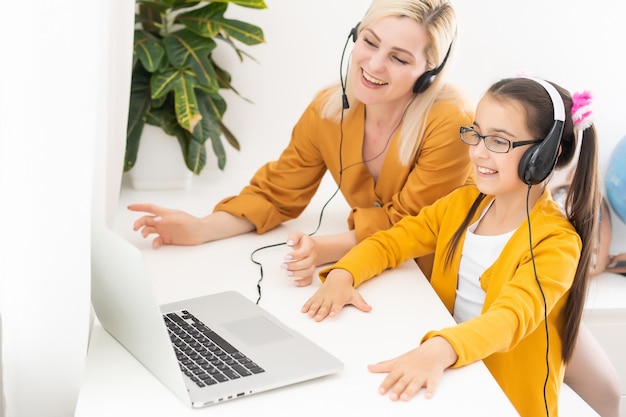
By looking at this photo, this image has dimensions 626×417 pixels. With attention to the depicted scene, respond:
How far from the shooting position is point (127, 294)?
3.17 ft

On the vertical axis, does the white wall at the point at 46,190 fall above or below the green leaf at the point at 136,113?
above

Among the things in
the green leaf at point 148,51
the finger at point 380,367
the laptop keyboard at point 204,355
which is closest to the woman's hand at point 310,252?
the laptop keyboard at point 204,355

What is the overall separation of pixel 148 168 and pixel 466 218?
1000 mm

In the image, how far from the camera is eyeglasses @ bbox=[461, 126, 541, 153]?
4.18 ft

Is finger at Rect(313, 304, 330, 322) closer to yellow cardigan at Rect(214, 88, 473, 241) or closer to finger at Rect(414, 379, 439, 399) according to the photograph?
finger at Rect(414, 379, 439, 399)

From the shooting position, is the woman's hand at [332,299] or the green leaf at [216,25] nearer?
the woman's hand at [332,299]

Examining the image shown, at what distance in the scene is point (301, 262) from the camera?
4.46 ft

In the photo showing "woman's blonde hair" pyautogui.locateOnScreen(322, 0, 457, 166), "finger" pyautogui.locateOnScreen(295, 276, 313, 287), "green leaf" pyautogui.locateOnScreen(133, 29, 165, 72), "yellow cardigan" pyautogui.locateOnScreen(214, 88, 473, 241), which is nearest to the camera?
"finger" pyautogui.locateOnScreen(295, 276, 313, 287)

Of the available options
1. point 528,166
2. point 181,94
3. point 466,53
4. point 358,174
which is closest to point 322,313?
point 528,166

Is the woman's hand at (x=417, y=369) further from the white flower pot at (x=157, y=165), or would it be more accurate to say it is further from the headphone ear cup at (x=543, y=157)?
the white flower pot at (x=157, y=165)

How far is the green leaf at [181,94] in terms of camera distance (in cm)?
205

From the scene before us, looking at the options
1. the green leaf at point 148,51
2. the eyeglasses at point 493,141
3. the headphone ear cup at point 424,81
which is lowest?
the green leaf at point 148,51

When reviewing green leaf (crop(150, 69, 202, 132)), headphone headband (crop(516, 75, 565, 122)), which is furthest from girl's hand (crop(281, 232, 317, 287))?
green leaf (crop(150, 69, 202, 132))

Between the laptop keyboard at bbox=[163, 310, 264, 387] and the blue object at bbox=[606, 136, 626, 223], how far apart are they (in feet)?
3.86
